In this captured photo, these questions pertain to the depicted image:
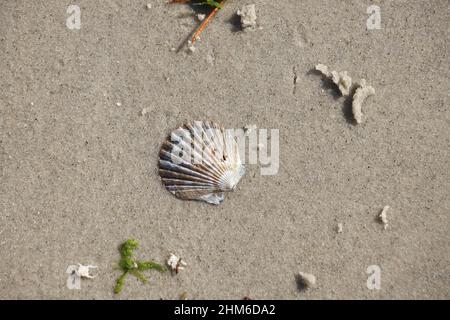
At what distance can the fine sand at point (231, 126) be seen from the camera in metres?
3.30

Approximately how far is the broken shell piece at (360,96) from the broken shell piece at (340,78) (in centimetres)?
7

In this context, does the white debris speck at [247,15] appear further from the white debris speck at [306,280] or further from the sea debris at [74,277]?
the sea debris at [74,277]

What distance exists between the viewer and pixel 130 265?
3.29 m

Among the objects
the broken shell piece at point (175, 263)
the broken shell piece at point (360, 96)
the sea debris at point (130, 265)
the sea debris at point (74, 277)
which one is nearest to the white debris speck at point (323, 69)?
the broken shell piece at point (360, 96)

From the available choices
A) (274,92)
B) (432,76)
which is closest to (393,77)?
(432,76)

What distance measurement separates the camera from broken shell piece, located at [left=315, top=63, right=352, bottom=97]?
3.27m

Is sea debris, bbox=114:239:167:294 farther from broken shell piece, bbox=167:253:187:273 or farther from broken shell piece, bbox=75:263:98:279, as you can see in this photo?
broken shell piece, bbox=75:263:98:279

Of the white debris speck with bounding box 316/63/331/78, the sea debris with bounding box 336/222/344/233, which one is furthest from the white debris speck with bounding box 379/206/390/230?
the white debris speck with bounding box 316/63/331/78

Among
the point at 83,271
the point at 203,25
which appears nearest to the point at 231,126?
the point at 203,25

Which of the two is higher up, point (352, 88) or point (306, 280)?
point (352, 88)

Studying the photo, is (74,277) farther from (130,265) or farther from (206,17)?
(206,17)

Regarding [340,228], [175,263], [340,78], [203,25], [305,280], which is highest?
[203,25]

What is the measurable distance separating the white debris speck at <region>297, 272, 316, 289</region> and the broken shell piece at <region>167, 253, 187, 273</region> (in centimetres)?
79
